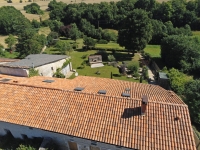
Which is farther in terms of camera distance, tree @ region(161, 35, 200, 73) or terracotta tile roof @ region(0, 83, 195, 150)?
tree @ region(161, 35, 200, 73)

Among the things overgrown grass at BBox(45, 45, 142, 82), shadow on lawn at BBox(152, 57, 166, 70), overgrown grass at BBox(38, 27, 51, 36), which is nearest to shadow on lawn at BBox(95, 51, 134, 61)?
overgrown grass at BBox(45, 45, 142, 82)

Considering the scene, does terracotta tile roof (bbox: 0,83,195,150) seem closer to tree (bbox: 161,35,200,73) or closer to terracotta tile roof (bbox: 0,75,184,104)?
terracotta tile roof (bbox: 0,75,184,104)

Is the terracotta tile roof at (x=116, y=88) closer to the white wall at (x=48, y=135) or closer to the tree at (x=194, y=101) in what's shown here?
the tree at (x=194, y=101)

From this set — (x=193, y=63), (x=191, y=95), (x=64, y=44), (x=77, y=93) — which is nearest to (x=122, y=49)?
(x=64, y=44)

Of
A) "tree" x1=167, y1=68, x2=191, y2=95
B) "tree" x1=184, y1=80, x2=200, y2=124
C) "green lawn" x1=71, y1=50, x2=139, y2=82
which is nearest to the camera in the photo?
"tree" x1=184, y1=80, x2=200, y2=124

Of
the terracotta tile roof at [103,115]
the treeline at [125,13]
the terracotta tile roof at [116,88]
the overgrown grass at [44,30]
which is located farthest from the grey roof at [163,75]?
the overgrown grass at [44,30]

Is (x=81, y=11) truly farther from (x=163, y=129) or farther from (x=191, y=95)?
(x=163, y=129)
